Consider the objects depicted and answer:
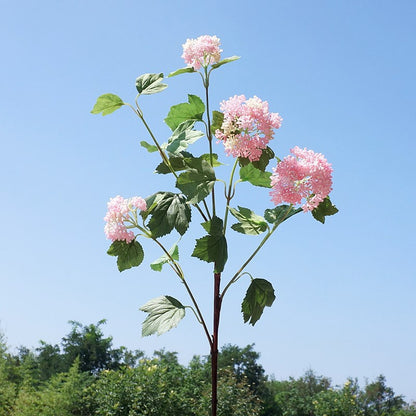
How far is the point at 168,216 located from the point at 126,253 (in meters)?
0.33

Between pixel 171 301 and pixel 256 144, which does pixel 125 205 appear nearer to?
pixel 171 301

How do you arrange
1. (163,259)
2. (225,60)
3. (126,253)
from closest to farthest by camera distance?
(225,60) < (126,253) < (163,259)

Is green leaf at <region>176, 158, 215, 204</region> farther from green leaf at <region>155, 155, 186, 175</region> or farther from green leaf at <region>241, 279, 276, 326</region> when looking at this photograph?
green leaf at <region>241, 279, 276, 326</region>

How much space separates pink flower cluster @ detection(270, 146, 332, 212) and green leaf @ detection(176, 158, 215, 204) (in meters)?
0.27

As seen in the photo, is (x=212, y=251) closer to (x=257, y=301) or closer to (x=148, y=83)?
(x=257, y=301)

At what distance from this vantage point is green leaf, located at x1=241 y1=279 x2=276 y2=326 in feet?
7.67

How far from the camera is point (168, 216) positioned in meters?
2.28

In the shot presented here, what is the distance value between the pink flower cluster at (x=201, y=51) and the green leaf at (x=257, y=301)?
3.39 ft

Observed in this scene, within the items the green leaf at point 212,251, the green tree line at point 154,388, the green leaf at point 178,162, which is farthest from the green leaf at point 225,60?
the green tree line at point 154,388

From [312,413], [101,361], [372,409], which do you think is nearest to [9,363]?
[101,361]

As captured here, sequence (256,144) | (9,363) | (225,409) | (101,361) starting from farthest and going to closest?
1. (101,361)
2. (9,363)
3. (225,409)
4. (256,144)

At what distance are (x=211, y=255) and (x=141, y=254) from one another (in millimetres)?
437

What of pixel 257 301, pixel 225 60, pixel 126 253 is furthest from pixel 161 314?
pixel 225 60

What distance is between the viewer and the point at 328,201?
227 centimetres
